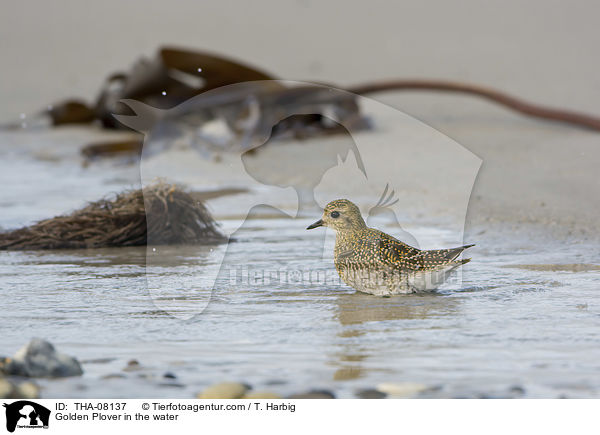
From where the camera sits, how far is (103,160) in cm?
630

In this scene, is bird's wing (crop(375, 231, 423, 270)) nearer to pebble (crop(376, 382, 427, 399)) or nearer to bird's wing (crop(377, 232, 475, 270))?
bird's wing (crop(377, 232, 475, 270))

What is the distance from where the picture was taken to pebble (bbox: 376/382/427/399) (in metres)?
2.43

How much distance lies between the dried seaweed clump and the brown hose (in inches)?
123

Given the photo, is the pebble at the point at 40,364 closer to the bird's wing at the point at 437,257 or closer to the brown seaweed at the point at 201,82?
the bird's wing at the point at 437,257

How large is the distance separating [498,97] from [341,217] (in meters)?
3.90

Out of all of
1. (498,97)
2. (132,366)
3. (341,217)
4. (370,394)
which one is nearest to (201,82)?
(498,97)

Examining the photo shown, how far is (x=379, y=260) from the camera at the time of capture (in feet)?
10.4

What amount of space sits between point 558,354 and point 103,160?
425 centimetres

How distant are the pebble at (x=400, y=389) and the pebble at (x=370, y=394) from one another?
0.01 m

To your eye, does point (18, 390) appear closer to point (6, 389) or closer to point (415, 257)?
point (6, 389)

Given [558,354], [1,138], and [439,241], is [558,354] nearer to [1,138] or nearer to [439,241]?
[439,241]

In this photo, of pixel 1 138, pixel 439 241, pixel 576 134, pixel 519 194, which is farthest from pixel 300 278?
pixel 1 138
